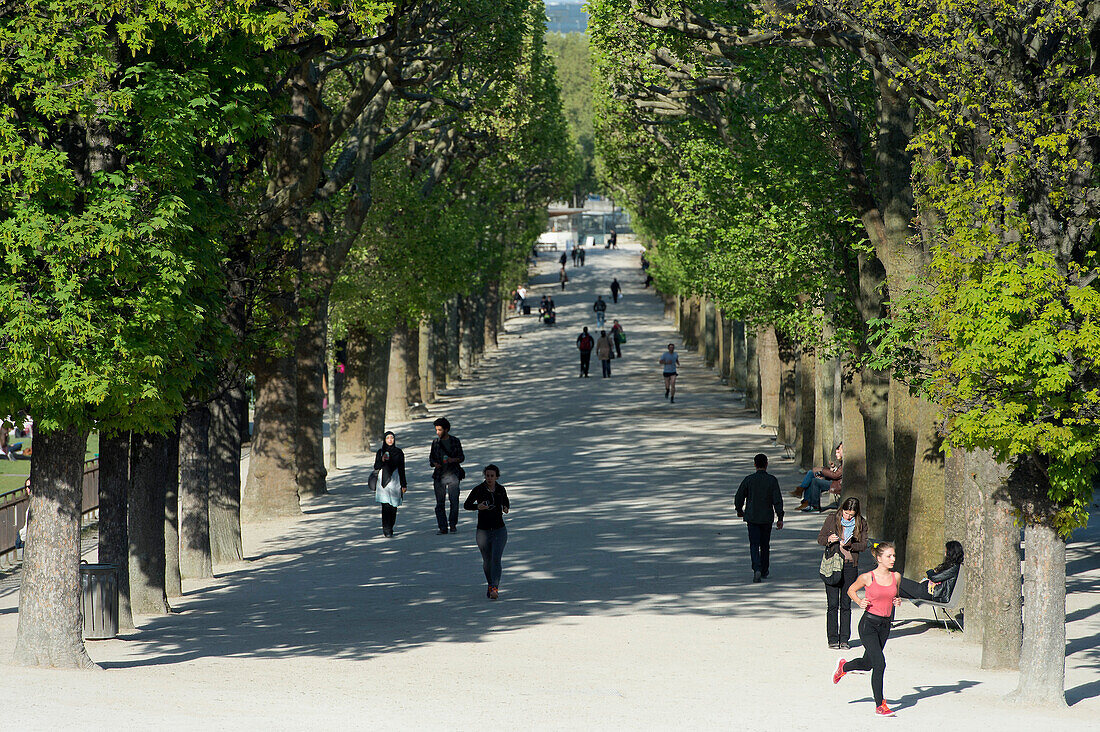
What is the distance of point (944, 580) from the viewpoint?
13.1 m

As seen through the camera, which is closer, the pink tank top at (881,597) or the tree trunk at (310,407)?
the pink tank top at (881,597)

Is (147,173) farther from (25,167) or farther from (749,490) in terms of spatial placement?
(749,490)

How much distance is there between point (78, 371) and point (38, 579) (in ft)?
7.11

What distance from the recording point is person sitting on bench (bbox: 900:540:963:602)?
13.1 metres

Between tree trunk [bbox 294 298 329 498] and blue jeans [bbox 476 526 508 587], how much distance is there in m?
9.64

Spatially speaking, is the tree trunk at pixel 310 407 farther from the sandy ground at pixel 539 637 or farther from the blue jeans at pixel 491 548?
the blue jeans at pixel 491 548

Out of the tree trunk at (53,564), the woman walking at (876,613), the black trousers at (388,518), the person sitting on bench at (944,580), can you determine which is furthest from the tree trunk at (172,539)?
the woman walking at (876,613)

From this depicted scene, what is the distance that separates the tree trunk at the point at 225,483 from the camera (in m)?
18.7

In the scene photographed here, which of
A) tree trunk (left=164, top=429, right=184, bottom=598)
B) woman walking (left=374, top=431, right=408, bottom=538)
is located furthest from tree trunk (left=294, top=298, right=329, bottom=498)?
tree trunk (left=164, top=429, right=184, bottom=598)

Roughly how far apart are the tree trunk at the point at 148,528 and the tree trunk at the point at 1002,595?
8.91 metres

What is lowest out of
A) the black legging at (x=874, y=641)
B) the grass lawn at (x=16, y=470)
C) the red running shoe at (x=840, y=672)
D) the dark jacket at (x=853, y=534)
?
the grass lawn at (x=16, y=470)

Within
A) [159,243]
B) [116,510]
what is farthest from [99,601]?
[159,243]

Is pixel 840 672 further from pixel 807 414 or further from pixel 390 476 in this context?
pixel 807 414

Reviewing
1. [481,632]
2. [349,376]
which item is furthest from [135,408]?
[349,376]
